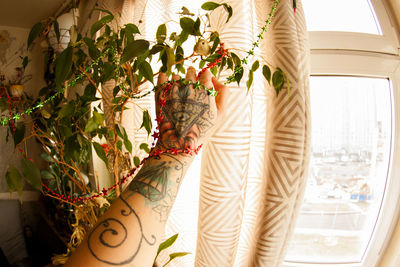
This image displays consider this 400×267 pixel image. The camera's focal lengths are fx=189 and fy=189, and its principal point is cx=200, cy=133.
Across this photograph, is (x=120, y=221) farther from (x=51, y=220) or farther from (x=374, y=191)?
(x=51, y=220)

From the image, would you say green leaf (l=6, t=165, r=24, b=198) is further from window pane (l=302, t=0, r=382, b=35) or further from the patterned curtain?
window pane (l=302, t=0, r=382, b=35)

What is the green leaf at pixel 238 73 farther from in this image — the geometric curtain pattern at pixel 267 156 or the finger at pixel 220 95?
the geometric curtain pattern at pixel 267 156

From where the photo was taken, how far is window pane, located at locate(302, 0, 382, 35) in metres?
1.01

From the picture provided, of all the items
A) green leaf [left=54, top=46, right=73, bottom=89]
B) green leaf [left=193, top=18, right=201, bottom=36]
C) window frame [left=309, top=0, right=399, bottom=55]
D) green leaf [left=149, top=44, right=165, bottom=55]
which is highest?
window frame [left=309, top=0, right=399, bottom=55]

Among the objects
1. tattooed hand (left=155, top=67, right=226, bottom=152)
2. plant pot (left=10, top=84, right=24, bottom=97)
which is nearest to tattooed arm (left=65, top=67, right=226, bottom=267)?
tattooed hand (left=155, top=67, right=226, bottom=152)

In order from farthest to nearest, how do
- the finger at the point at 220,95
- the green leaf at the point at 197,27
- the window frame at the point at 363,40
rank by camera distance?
the window frame at the point at 363,40
the finger at the point at 220,95
the green leaf at the point at 197,27

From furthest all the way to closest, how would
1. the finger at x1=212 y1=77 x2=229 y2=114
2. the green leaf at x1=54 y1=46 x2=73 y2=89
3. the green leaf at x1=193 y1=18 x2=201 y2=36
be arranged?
1. the finger at x1=212 y1=77 x2=229 y2=114
2. the green leaf at x1=193 y1=18 x2=201 y2=36
3. the green leaf at x1=54 y1=46 x2=73 y2=89

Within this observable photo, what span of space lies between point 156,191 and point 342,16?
130cm

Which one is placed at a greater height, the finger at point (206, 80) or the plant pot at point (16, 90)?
the plant pot at point (16, 90)

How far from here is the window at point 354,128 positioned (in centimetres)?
95

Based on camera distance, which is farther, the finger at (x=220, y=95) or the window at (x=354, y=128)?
the window at (x=354, y=128)

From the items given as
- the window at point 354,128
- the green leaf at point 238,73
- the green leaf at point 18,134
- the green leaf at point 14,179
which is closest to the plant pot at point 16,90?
the green leaf at point 18,134

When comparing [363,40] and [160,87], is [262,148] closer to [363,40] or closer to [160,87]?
[160,87]

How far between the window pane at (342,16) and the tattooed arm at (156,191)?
2.89 ft
